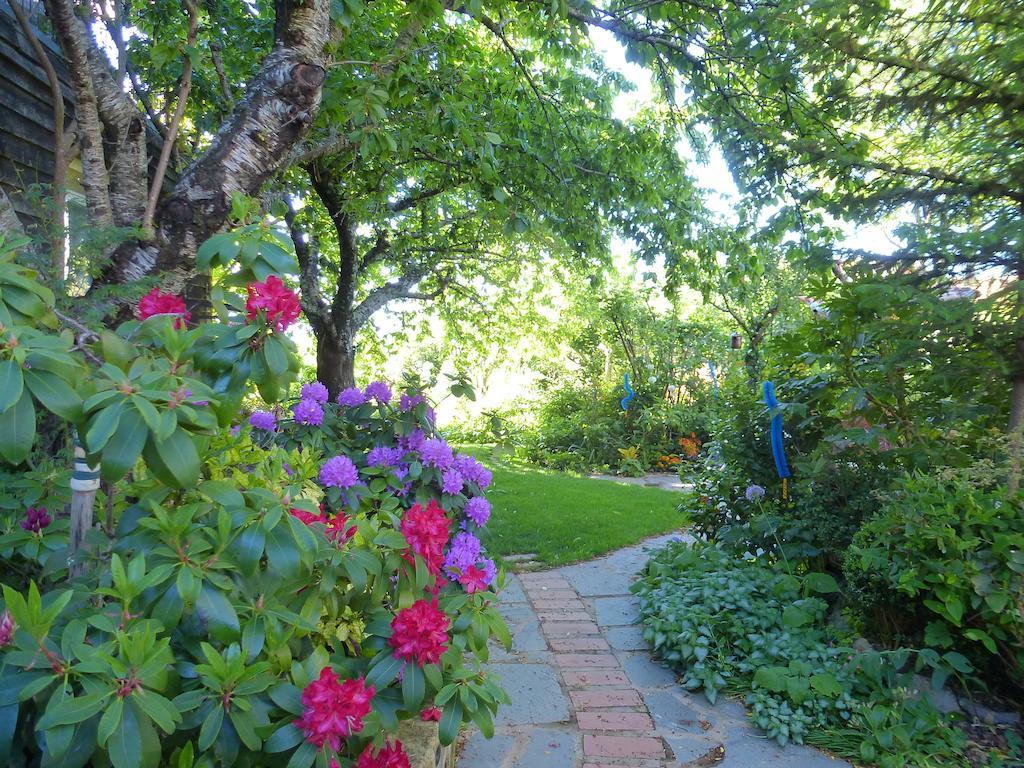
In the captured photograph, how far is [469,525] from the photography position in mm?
2707

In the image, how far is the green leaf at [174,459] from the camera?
104cm

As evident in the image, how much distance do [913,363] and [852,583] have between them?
108 cm

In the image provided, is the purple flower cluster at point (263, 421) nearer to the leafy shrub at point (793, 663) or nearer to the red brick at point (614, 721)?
the red brick at point (614, 721)

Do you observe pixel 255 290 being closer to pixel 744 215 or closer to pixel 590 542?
pixel 744 215

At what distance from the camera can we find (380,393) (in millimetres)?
2906

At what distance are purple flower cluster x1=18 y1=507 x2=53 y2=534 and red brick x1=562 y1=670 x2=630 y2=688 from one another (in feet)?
7.45

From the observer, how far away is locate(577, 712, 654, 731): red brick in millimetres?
2676

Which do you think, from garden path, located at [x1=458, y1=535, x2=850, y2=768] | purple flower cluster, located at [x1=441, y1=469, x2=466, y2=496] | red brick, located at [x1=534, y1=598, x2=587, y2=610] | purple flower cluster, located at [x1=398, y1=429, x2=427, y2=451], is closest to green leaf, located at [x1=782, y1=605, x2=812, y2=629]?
garden path, located at [x1=458, y1=535, x2=850, y2=768]

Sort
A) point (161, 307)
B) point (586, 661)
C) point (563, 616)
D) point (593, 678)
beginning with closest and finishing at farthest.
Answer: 1. point (161, 307)
2. point (593, 678)
3. point (586, 661)
4. point (563, 616)

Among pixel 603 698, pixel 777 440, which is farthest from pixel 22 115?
pixel 777 440

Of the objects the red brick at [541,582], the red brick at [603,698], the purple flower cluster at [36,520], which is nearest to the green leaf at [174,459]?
the purple flower cluster at [36,520]

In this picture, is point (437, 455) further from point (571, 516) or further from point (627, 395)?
point (627, 395)

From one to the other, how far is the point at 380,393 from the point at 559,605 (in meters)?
2.03

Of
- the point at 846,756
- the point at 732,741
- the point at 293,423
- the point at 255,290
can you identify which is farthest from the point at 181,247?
the point at 846,756
